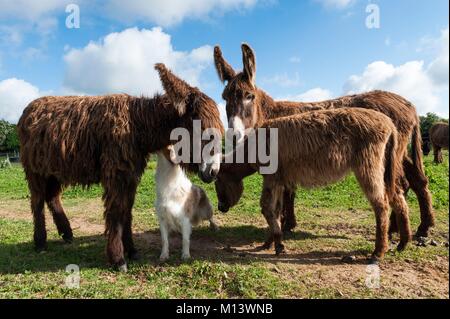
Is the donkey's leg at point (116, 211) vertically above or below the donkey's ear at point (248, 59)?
below

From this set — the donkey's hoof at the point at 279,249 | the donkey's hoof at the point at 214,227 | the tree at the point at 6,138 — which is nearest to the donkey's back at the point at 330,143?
the donkey's hoof at the point at 279,249

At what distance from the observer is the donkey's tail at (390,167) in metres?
5.09

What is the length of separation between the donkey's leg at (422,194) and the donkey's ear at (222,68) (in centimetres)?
363

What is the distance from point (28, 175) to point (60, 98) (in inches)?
54.8

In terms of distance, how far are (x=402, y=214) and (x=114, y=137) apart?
4.45 metres

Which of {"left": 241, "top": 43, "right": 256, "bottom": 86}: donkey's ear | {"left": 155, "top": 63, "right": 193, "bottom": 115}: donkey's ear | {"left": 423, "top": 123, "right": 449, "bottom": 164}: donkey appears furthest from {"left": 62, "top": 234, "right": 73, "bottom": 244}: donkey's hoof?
{"left": 423, "top": 123, "right": 449, "bottom": 164}: donkey

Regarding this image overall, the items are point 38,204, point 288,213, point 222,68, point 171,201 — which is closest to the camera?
point 171,201

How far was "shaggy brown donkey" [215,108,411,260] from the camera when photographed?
484cm

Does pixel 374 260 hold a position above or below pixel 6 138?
below

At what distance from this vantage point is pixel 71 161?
4883mm

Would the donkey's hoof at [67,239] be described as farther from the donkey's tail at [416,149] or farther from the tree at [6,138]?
the tree at [6,138]

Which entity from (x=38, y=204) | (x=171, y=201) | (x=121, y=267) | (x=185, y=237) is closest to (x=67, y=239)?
(x=38, y=204)

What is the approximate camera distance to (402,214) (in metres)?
5.21

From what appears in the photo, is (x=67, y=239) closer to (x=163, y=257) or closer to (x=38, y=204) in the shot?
(x=38, y=204)
